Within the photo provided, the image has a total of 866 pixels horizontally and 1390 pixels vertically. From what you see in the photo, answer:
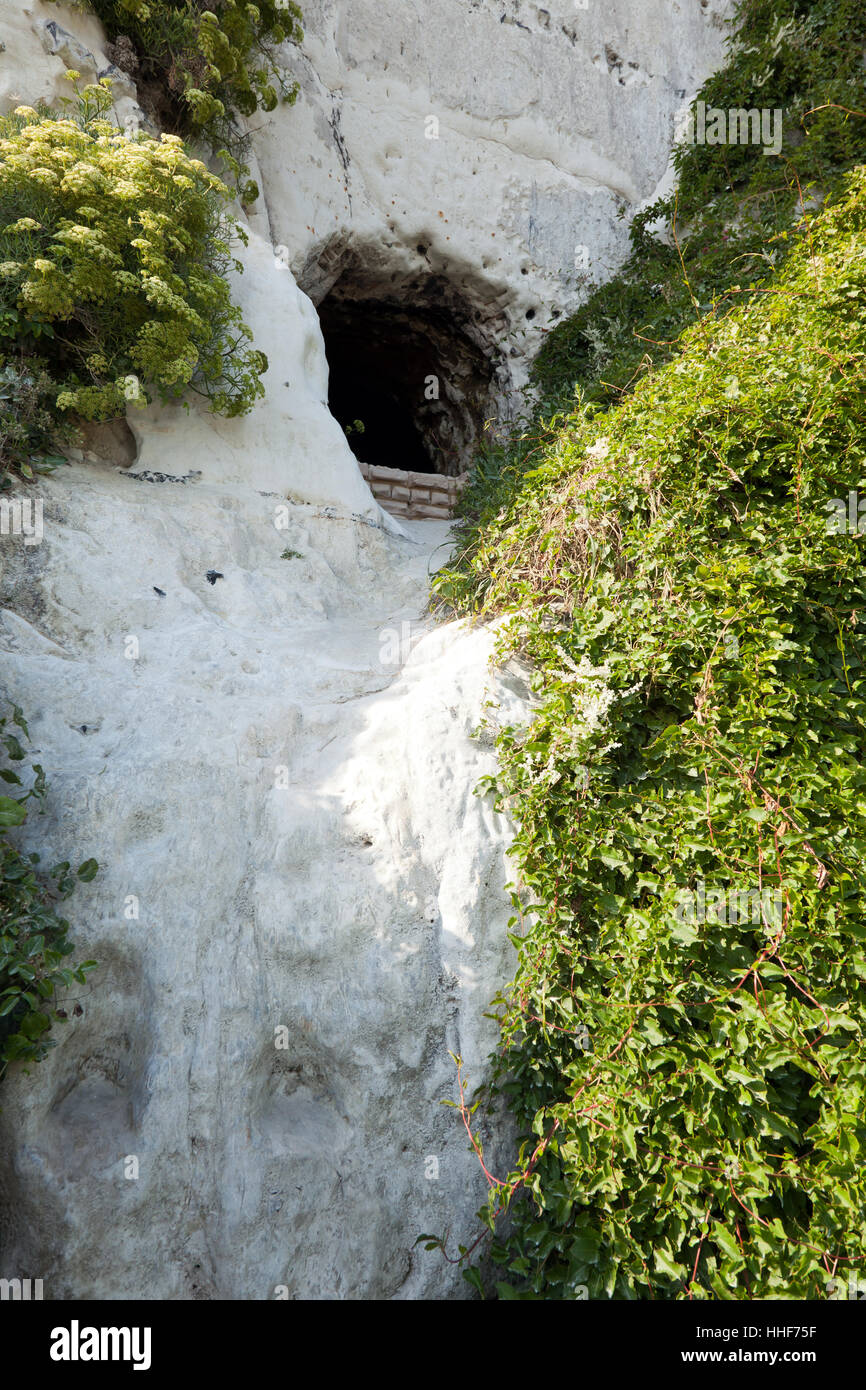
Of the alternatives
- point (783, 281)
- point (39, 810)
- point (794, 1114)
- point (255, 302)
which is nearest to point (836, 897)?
point (794, 1114)

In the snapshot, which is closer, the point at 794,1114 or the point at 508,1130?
the point at 794,1114

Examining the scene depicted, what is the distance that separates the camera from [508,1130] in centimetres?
283

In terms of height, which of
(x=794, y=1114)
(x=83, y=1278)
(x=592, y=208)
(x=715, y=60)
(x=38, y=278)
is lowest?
(x=83, y=1278)

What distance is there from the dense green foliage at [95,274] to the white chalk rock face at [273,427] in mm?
328

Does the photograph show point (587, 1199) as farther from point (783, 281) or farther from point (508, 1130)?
point (783, 281)

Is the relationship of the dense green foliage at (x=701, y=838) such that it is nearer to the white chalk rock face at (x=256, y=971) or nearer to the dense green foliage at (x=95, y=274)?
the white chalk rock face at (x=256, y=971)

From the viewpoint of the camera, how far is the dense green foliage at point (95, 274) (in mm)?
4832

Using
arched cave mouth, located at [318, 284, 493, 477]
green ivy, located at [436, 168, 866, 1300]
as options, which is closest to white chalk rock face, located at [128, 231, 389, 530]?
green ivy, located at [436, 168, 866, 1300]

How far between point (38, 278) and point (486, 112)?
7.39m

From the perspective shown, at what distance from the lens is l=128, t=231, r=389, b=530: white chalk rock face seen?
580cm

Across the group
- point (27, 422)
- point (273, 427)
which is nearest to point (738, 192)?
point (273, 427)

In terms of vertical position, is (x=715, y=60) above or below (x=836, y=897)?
Result: above

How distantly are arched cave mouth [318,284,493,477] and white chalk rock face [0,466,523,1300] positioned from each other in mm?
7319

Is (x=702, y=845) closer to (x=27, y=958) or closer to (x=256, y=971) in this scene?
(x=256, y=971)
